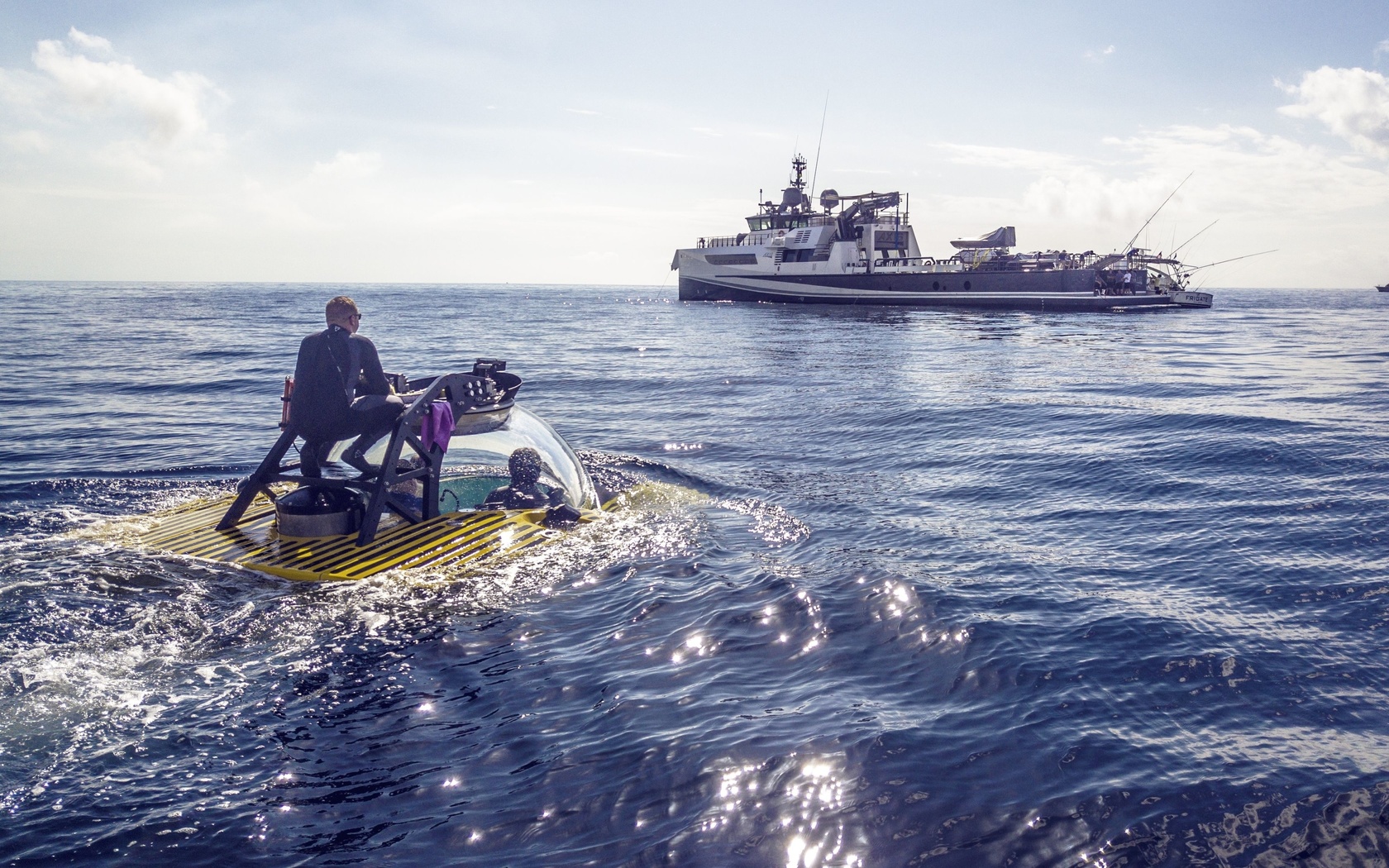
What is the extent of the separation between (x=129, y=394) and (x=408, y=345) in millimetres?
18540

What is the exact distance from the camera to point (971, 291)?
2393 inches

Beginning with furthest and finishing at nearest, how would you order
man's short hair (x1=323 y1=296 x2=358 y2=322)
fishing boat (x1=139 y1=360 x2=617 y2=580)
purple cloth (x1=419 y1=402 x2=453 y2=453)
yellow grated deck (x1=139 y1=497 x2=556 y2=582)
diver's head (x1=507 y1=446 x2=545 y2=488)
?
diver's head (x1=507 y1=446 x2=545 y2=488) < purple cloth (x1=419 y1=402 x2=453 y2=453) < fishing boat (x1=139 y1=360 x2=617 y2=580) < man's short hair (x1=323 y1=296 x2=358 y2=322) < yellow grated deck (x1=139 y1=497 x2=556 y2=582)

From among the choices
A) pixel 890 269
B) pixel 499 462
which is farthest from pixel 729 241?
pixel 499 462

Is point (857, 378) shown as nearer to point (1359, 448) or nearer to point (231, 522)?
point (1359, 448)

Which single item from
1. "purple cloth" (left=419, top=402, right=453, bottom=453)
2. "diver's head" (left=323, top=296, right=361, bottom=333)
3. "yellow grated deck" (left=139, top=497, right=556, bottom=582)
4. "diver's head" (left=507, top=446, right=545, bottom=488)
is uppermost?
"diver's head" (left=323, top=296, right=361, bottom=333)

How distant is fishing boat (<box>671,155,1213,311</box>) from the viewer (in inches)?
2336

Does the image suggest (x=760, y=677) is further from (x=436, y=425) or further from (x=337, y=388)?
(x=337, y=388)

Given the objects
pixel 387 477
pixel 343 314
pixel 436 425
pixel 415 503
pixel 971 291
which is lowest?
pixel 415 503

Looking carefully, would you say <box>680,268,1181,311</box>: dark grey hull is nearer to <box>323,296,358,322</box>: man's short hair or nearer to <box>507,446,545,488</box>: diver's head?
<box>507,446,545,488</box>: diver's head

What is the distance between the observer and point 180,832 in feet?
13.6

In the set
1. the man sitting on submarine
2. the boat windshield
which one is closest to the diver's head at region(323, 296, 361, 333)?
the man sitting on submarine

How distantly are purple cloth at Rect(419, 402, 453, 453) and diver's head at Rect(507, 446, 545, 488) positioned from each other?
1.32 meters

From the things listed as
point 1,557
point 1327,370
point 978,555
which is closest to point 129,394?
point 1,557

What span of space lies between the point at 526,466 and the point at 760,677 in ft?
14.6
